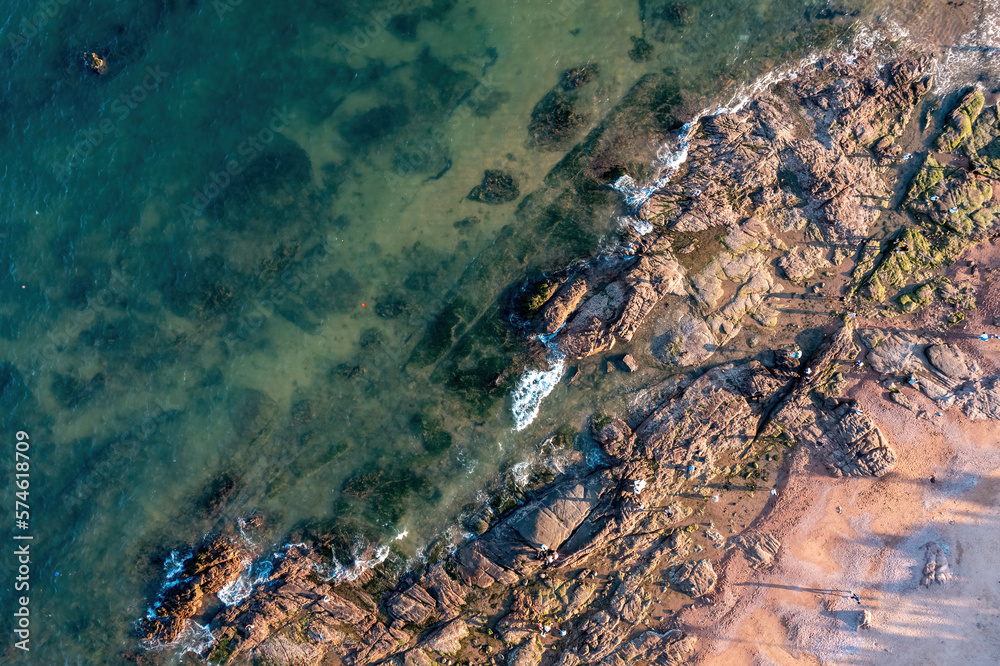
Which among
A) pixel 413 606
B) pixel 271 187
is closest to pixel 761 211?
pixel 271 187

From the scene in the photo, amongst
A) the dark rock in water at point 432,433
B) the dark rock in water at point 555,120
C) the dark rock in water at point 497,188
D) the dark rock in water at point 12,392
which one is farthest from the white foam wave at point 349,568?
the dark rock in water at point 555,120

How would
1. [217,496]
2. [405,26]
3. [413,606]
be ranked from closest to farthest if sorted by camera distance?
[413,606] → [217,496] → [405,26]

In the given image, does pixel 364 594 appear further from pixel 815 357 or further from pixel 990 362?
pixel 990 362

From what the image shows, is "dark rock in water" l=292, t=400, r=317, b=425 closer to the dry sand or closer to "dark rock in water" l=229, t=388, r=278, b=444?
"dark rock in water" l=229, t=388, r=278, b=444

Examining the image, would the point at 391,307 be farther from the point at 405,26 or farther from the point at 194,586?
the point at 194,586

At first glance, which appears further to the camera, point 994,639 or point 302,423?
point 302,423

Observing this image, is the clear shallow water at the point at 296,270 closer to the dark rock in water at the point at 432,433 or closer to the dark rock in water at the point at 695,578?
the dark rock in water at the point at 432,433

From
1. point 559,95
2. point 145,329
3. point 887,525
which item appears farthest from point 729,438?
point 145,329
